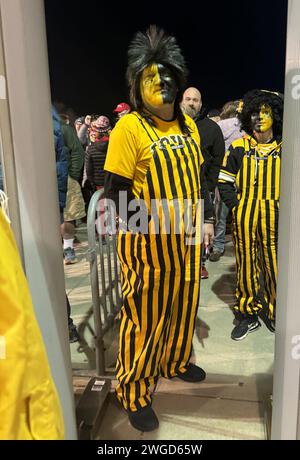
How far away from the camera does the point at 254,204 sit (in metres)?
2.33

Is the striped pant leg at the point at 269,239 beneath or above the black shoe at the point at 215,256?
above

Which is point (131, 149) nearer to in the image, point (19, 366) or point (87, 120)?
point (19, 366)

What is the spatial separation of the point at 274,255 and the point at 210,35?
52.1 inches

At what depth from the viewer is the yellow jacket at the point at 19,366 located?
2.51 ft

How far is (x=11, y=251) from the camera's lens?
2.64 ft

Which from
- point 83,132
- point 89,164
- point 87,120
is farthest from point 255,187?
point 83,132

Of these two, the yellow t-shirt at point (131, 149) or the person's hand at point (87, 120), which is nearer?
the yellow t-shirt at point (131, 149)

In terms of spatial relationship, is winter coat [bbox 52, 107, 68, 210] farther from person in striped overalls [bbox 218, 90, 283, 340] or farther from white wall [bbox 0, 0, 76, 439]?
white wall [bbox 0, 0, 76, 439]

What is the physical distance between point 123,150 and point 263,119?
0.98 meters

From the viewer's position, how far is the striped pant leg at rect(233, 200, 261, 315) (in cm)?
237

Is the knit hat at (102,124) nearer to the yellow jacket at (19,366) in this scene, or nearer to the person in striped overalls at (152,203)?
the person in striped overalls at (152,203)

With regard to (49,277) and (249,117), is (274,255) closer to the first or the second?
(249,117)

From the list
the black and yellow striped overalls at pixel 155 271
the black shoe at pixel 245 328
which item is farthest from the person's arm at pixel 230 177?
the black shoe at pixel 245 328

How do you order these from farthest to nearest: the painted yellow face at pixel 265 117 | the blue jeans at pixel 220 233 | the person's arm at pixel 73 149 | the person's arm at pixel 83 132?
the blue jeans at pixel 220 233, the person's arm at pixel 83 132, the person's arm at pixel 73 149, the painted yellow face at pixel 265 117
